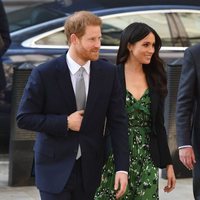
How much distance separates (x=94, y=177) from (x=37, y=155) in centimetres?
32

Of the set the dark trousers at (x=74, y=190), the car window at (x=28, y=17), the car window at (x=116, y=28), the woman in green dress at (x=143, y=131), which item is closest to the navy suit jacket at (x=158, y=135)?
the woman in green dress at (x=143, y=131)

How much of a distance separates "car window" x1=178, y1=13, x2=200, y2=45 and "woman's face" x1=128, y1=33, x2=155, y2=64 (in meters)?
4.01

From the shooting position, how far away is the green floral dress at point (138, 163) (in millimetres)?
4969

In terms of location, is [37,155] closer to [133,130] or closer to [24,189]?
[133,130]

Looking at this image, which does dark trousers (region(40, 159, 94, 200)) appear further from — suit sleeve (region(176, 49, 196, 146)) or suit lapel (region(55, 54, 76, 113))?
suit sleeve (region(176, 49, 196, 146))

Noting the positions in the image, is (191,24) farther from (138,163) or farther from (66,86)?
(66,86)

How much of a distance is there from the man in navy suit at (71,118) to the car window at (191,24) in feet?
15.5

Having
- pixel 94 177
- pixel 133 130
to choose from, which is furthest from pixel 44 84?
pixel 133 130

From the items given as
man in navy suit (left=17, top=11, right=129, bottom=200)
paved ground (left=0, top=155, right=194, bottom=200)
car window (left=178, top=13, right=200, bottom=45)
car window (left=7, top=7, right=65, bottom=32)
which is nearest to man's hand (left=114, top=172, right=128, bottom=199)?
man in navy suit (left=17, top=11, right=129, bottom=200)

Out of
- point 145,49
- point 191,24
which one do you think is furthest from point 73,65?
point 191,24

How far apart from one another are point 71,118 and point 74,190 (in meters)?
0.39

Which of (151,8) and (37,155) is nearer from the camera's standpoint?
(37,155)

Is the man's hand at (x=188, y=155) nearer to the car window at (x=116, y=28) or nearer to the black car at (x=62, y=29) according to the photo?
the black car at (x=62, y=29)

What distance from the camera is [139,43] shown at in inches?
198
